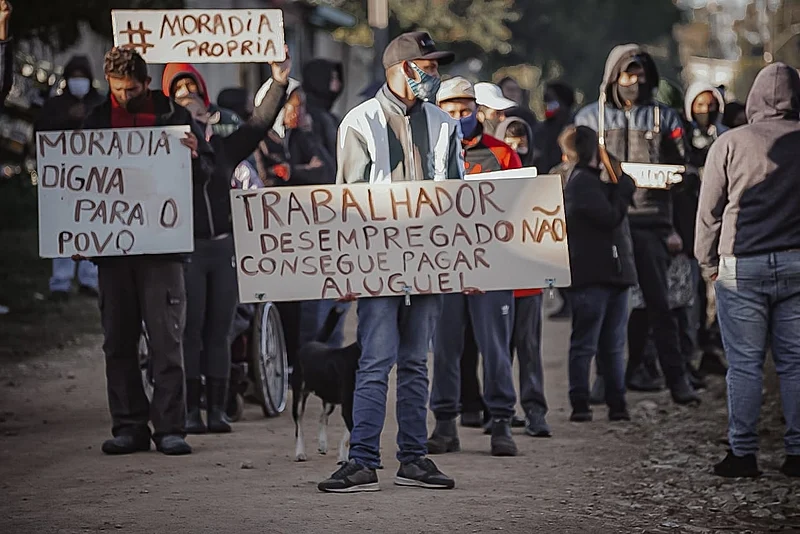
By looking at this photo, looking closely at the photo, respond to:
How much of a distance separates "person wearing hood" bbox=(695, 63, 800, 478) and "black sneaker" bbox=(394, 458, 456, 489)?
175 cm

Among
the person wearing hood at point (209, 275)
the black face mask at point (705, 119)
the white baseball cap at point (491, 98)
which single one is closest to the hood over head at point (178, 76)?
the person wearing hood at point (209, 275)

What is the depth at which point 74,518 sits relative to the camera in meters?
6.92

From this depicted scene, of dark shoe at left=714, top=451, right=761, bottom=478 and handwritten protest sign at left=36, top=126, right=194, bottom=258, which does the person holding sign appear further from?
→ dark shoe at left=714, top=451, right=761, bottom=478

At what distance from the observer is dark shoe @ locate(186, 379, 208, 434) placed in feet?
32.3

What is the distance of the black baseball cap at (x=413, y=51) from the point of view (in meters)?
7.57

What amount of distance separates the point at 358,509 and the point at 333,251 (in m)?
Result: 1.38

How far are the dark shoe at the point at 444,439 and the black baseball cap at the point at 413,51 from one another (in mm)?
2421

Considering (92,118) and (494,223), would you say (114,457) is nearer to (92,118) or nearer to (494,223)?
(92,118)

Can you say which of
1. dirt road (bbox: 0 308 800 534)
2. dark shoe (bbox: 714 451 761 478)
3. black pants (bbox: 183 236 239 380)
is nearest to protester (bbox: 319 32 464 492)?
dirt road (bbox: 0 308 800 534)

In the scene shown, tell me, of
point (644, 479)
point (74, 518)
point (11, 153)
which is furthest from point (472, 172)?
point (11, 153)

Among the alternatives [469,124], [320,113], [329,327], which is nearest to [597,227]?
[469,124]

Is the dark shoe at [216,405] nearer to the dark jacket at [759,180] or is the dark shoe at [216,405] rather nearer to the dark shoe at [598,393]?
the dark shoe at [598,393]

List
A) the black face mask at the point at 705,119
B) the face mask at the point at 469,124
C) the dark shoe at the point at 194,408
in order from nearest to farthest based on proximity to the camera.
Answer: the face mask at the point at 469,124
the dark shoe at the point at 194,408
the black face mask at the point at 705,119

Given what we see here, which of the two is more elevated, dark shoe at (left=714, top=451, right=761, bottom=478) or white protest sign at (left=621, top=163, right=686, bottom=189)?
white protest sign at (left=621, top=163, right=686, bottom=189)
